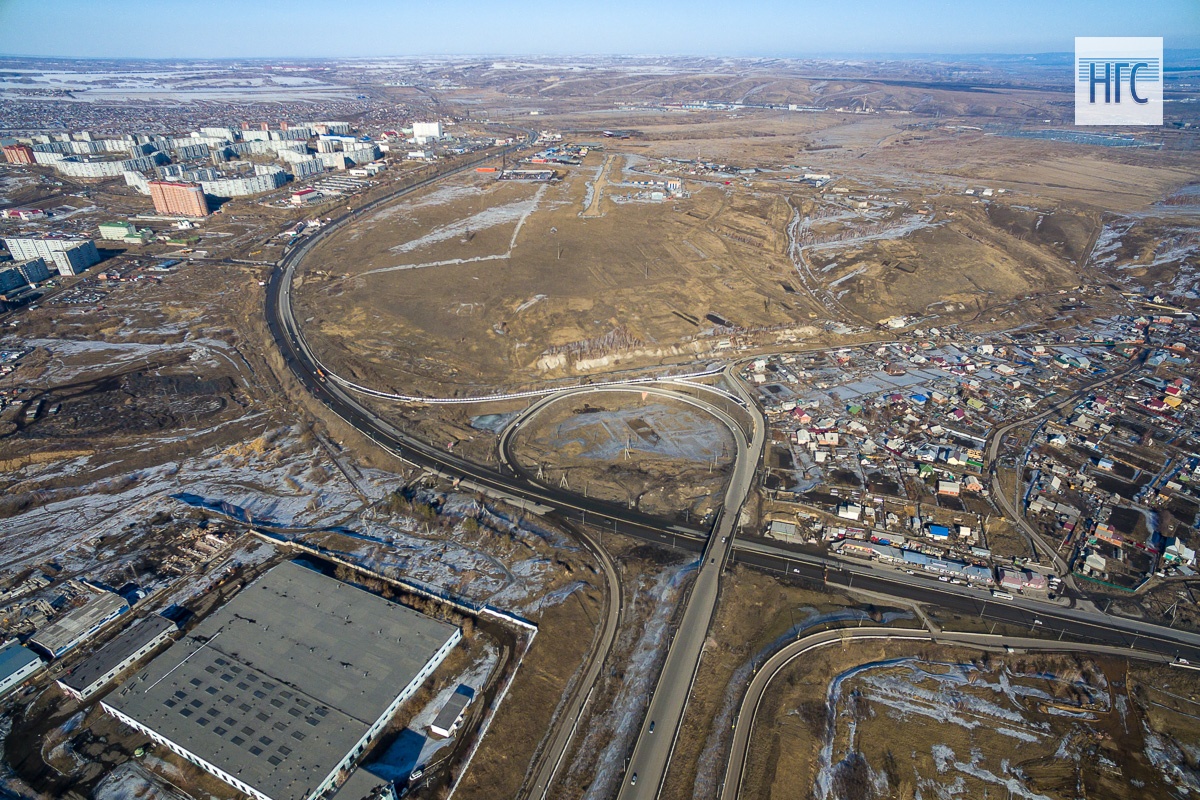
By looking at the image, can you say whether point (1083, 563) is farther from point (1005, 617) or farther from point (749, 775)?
point (749, 775)

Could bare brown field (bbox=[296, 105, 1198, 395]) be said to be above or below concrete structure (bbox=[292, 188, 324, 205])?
below

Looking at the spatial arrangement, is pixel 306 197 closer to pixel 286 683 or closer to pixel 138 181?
pixel 138 181

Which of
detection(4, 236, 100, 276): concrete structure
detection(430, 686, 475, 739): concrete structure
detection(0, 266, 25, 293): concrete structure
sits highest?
detection(4, 236, 100, 276): concrete structure

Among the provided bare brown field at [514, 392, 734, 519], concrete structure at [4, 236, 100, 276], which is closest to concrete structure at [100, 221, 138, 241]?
concrete structure at [4, 236, 100, 276]

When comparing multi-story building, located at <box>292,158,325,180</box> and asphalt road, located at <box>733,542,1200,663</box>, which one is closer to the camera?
asphalt road, located at <box>733,542,1200,663</box>

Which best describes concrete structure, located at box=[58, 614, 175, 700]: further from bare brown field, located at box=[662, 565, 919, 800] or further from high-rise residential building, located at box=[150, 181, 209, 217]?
high-rise residential building, located at box=[150, 181, 209, 217]

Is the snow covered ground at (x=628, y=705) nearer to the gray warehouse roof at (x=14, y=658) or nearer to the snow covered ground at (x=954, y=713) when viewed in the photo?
the snow covered ground at (x=954, y=713)

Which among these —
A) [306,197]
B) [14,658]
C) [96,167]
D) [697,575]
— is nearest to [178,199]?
[306,197]
